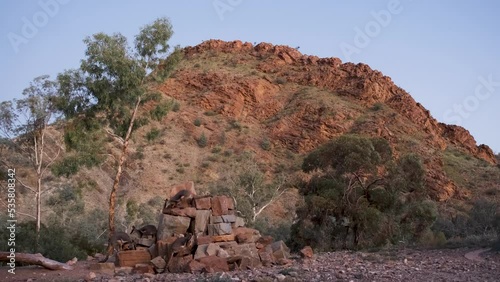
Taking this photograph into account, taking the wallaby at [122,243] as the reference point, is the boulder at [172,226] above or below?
Answer: above

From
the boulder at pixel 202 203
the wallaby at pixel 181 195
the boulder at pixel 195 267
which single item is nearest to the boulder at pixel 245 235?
the boulder at pixel 202 203

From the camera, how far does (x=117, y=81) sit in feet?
71.7

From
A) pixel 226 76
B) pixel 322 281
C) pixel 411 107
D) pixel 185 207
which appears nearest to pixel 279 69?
pixel 226 76

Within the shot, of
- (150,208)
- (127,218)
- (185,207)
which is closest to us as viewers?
(185,207)

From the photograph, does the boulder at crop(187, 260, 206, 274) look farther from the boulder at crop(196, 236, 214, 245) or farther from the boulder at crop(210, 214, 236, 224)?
the boulder at crop(210, 214, 236, 224)

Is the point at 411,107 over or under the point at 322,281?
over

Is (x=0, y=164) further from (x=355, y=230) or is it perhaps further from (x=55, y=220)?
(x=355, y=230)

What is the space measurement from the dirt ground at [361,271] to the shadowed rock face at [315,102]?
34.1 m

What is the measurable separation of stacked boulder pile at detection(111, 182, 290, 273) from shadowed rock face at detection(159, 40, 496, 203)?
34575mm

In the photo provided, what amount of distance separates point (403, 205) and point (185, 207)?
41.6 ft

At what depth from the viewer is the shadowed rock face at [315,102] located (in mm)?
53094

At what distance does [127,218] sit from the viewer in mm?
35062

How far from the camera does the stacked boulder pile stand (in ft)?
46.9

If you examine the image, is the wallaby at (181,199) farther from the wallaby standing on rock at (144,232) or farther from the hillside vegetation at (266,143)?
the hillside vegetation at (266,143)
